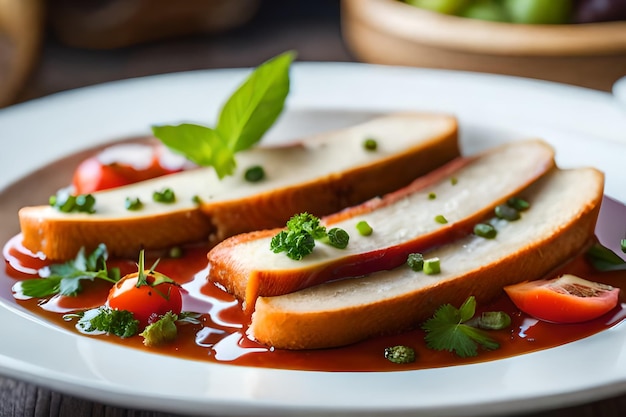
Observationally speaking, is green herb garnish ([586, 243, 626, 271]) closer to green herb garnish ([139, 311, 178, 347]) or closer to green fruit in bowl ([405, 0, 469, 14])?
green herb garnish ([139, 311, 178, 347])

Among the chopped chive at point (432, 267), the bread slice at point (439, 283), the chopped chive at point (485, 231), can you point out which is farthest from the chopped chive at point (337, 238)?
the chopped chive at point (485, 231)

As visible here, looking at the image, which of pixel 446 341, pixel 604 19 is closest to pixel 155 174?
pixel 446 341

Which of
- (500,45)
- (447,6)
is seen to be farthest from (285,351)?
(447,6)

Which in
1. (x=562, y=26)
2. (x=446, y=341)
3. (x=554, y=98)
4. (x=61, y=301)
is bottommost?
(x=61, y=301)

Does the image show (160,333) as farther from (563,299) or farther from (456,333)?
(563,299)

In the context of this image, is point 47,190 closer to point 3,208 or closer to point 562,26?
point 3,208

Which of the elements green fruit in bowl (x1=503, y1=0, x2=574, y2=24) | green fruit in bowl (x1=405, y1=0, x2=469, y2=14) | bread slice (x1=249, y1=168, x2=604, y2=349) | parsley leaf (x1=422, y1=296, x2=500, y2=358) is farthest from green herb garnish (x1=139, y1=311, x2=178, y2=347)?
green fruit in bowl (x1=503, y1=0, x2=574, y2=24)
